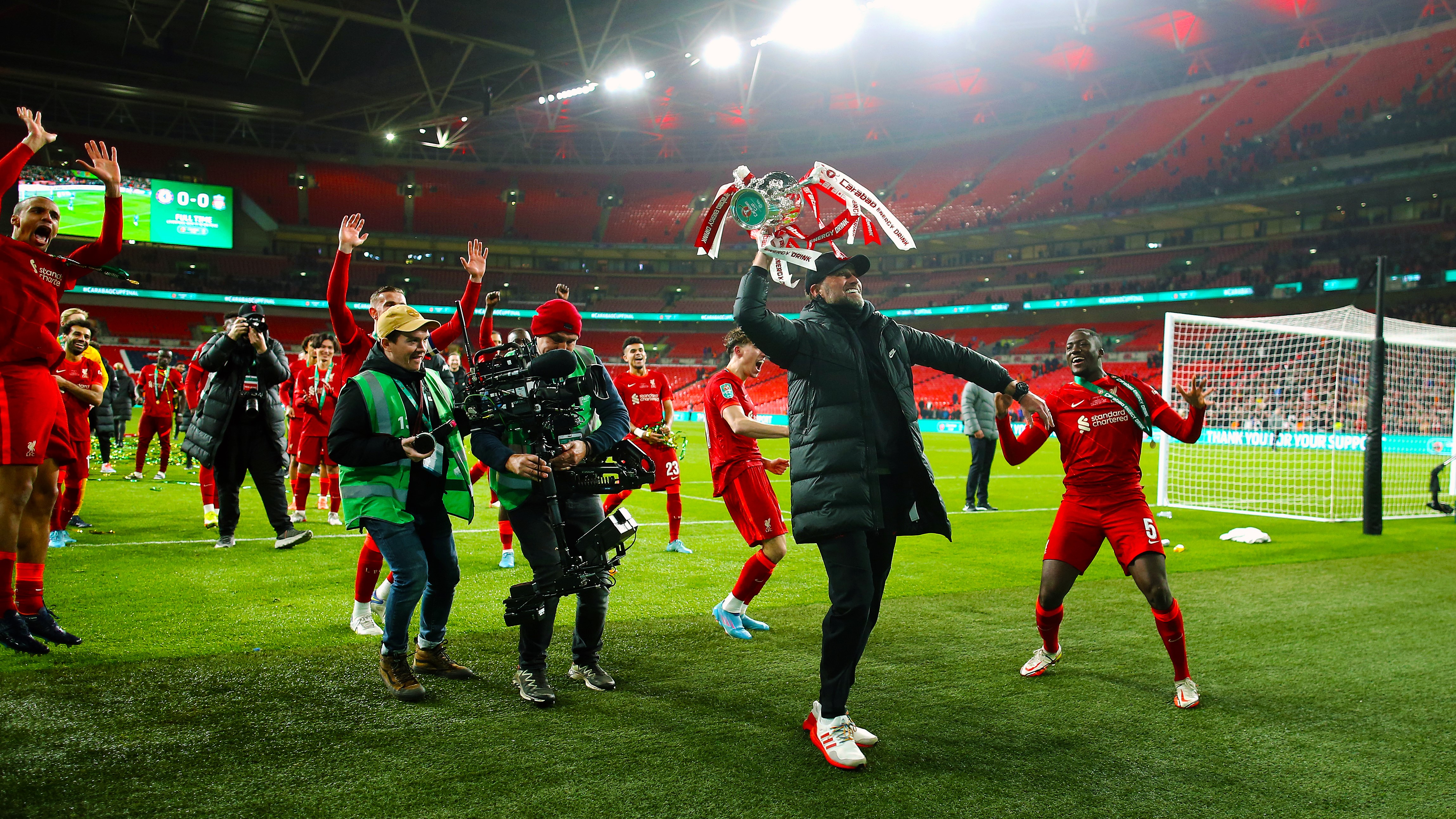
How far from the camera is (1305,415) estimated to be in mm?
22812

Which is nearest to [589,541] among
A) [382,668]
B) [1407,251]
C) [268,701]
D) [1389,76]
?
[382,668]

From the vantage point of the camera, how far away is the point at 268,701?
4.20 m

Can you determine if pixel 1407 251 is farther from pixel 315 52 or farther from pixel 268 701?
pixel 268 701

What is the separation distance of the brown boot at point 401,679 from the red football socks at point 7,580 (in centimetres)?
208

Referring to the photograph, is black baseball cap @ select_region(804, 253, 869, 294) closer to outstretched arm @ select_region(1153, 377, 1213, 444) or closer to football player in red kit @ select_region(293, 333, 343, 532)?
outstretched arm @ select_region(1153, 377, 1213, 444)

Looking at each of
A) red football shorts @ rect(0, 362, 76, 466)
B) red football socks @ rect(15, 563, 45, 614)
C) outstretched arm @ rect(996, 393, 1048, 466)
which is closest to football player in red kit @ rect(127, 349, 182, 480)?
red football socks @ rect(15, 563, 45, 614)

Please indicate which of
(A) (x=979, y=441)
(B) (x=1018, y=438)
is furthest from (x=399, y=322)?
(A) (x=979, y=441)

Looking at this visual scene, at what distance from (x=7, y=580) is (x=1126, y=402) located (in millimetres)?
6002

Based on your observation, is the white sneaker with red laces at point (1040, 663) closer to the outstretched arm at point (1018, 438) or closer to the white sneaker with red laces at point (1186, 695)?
the white sneaker with red laces at point (1186, 695)

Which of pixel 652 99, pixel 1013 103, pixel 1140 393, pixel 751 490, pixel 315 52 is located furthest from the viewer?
pixel 1013 103

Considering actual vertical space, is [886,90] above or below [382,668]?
above

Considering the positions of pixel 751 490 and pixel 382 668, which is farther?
pixel 751 490

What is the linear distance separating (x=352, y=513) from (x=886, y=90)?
1945 inches

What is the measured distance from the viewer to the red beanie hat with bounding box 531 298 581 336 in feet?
14.5
